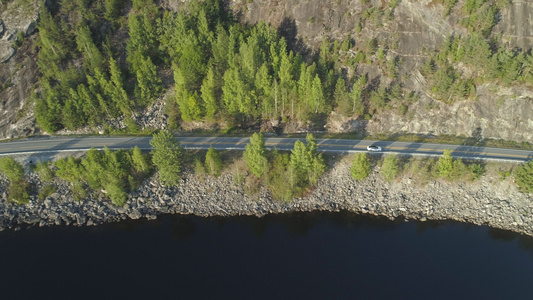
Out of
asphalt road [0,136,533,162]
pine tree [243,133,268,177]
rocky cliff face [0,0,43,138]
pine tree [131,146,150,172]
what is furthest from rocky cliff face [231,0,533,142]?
rocky cliff face [0,0,43,138]

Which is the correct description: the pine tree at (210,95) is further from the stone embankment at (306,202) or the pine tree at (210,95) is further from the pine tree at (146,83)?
the stone embankment at (306,202)

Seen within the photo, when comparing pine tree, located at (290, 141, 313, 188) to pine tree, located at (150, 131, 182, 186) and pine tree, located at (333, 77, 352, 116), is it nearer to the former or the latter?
pine tree, located at (333, 77, 352, 116)

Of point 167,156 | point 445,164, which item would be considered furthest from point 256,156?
point 445,164

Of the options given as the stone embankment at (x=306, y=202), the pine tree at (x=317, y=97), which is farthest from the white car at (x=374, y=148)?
the pine tree at (x=317, y=97)

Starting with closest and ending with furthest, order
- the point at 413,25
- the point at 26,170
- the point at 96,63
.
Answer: the point at 26,170 → the point at 413,25 → the point at 96,63

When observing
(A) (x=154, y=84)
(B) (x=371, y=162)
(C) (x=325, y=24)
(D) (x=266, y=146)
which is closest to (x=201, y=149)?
(D) (x=266, y=146)

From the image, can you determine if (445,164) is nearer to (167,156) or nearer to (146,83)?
(167,156)

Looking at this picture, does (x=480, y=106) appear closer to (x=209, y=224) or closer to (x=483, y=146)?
(x=483, y=146)
